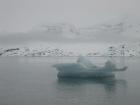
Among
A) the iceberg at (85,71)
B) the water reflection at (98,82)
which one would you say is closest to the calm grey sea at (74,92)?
the water reflection at (98,82)

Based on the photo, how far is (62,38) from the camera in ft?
29.8

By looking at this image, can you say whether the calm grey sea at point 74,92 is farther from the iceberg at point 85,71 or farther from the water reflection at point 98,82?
the iceberg at point 85,71

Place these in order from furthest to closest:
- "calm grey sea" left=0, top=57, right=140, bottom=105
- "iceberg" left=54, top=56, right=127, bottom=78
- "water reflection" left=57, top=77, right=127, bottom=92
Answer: "iceberg" left=54, top=56, right=127, bottom=78, "water reflection" left=57, top=77, right=127, bottom=92, "calm grey sea" left=0, top=57, right=140, bottom=105

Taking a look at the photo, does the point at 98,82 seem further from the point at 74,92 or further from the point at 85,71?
the point at 74,92

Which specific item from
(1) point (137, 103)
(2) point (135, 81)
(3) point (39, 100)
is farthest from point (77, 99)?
(2) point (135, 81)

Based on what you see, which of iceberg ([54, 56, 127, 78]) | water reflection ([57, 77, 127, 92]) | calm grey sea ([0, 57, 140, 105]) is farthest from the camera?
iceberg ([54, 56, 127, 78])

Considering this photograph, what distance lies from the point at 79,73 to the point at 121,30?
268cm

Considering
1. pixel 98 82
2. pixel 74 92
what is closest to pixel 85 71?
pixel 98 82

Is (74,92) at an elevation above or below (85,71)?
below

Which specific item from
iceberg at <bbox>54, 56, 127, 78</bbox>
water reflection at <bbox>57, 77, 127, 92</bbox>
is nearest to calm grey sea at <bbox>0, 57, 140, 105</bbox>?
water reflection at <bbox>57, 77, 127, 92</bbox>

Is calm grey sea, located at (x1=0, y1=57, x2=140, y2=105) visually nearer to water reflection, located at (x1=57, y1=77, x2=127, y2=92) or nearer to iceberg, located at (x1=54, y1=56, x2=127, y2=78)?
water reflection, located at (x1=57, y1=77, x2=127, y2=92)

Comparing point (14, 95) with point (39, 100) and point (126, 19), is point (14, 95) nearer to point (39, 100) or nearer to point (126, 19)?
point (39, 100)

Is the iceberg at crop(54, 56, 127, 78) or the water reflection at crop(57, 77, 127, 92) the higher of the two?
the iceberg at crop(54, 56, 127, 78)

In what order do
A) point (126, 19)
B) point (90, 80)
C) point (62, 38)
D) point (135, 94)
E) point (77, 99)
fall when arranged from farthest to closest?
point (62, 38)
point (126, 19)
point (90, 80)
point (135, 94)
point (77, 99)
